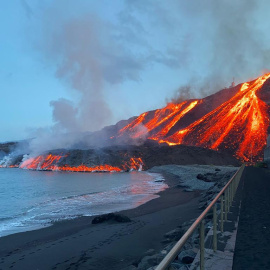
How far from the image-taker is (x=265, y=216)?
9430mm

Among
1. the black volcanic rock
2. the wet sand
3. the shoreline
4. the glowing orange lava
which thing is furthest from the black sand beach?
the glowing orange lava

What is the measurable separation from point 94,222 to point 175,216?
4.35m

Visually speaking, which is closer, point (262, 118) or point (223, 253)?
point (223, 253)

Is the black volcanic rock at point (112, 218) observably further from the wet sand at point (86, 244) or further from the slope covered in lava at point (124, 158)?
the slope covered in lava at point (124, 158)

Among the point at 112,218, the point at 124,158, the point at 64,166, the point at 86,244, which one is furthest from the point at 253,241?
the point at 64,166

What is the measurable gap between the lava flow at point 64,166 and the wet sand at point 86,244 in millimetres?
100430

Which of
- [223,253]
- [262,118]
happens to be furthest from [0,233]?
[262,118]

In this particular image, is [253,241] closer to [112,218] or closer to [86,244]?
[86,244]

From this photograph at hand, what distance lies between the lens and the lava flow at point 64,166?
11594cm

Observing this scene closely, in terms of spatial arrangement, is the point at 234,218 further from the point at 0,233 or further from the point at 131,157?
the point at 131,157

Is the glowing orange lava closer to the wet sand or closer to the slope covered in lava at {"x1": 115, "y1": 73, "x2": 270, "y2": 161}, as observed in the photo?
the slope covered in lava at {"x1": 115, "y1": 73, "x2": 270, "y2": 161}

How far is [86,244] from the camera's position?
11.1 metres

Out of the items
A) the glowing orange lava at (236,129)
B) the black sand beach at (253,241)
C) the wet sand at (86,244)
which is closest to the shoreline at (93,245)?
the wet sand at (86,244)

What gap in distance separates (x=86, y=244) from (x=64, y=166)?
116m
